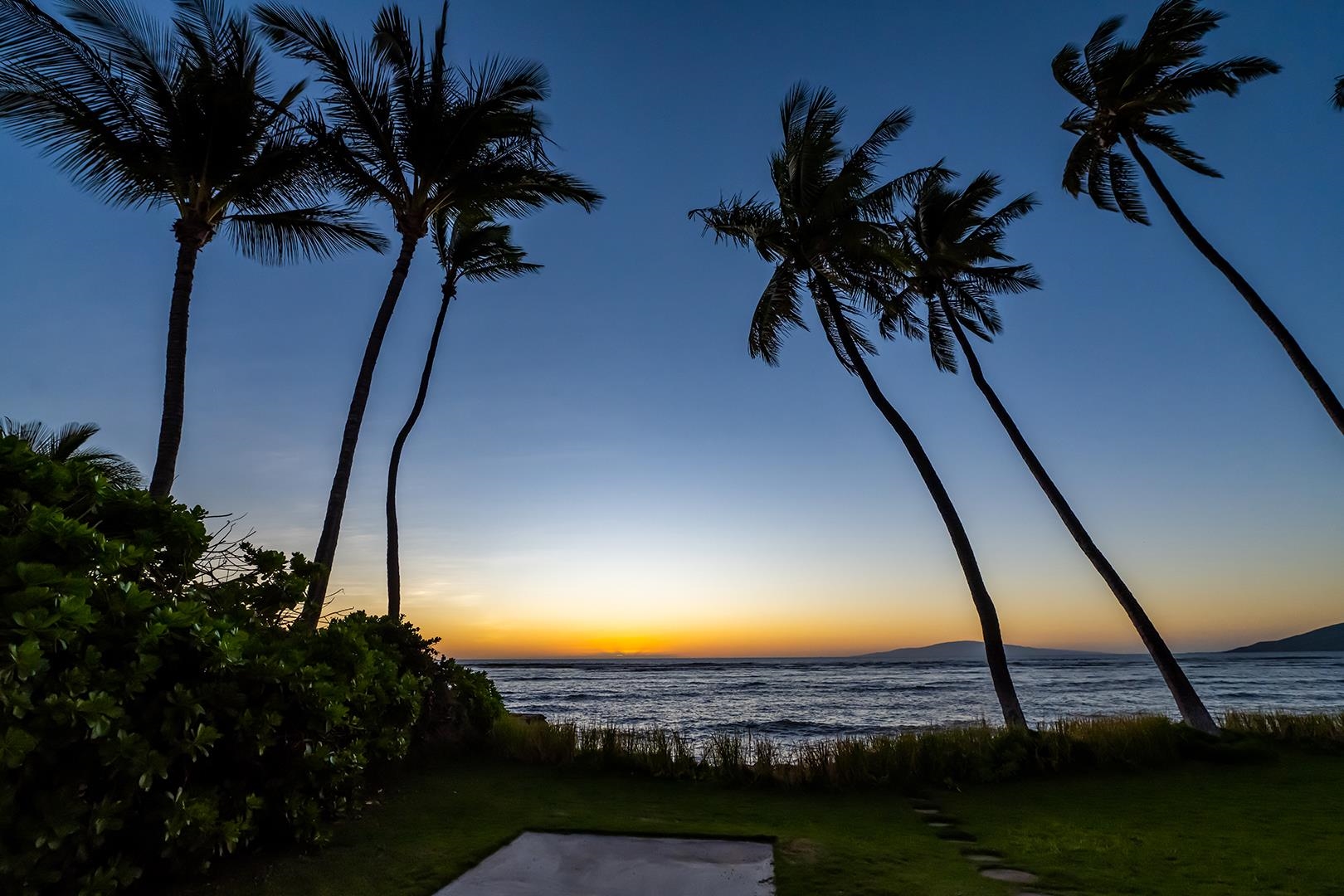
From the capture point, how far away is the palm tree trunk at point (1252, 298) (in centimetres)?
1036

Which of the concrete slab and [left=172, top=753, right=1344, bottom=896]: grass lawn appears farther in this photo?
[left=172, top=753, right=1344, bottom=896]: grass lawn

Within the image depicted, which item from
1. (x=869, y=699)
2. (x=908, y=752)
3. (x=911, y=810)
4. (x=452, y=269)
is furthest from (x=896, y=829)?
(x=869, y=699)

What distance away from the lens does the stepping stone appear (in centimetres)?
471

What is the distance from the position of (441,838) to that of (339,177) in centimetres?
1046

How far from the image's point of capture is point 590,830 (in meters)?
5.68

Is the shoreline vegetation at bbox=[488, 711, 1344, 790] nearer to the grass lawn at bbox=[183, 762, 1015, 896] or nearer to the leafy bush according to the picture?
the grass lawn at bbox=[183, 762, 1015, 896]

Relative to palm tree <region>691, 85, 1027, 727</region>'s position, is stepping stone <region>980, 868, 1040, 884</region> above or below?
below

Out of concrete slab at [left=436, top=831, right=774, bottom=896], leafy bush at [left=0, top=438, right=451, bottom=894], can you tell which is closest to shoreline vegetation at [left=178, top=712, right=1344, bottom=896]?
concrete slab at [left=436, top=831, right=774, bottom=896]

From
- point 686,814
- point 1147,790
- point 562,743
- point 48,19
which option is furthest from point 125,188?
point 1147,790

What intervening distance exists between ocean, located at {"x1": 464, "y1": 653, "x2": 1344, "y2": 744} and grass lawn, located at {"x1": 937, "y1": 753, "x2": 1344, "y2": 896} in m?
Result: 10.8

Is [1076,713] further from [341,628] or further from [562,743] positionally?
[341,628]

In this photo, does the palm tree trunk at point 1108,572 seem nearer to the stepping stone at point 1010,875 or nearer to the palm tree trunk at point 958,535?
the palm tree trunk at point 958,535

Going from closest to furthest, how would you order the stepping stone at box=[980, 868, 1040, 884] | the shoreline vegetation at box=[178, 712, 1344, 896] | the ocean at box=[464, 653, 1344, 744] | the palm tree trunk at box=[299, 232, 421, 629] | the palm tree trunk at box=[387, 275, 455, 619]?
1. the shoreline vegetation at box=[178, 712, 1344, 896]
2. the stepping stone at box=[980, 868, 1040, 884]
3. the palm tree trunk at box=[299, 232, 421, 629]
4. the palm tree trunk at box=[387, 275, 455, 619]
5. the ocean at box=[464, 653, 1344, 744]

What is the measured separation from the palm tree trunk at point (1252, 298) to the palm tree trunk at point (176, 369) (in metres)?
15.7
